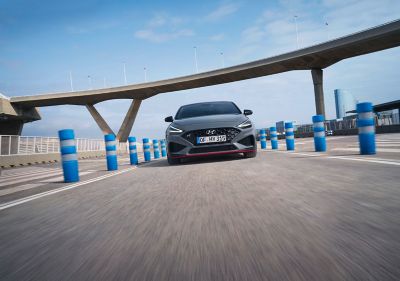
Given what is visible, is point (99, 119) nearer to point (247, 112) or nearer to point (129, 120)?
point (129, 120)

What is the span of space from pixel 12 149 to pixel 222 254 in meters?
20.8

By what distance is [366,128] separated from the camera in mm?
7094

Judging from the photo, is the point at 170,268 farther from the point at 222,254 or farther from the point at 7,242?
the point at 7,242

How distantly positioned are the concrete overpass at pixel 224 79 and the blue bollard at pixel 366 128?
133 feet

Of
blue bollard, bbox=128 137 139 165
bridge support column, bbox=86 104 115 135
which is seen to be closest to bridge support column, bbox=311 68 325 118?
bridge support column, bbox=86 104 115 135

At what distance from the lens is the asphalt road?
4.60ft

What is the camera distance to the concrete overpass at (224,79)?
45.3m

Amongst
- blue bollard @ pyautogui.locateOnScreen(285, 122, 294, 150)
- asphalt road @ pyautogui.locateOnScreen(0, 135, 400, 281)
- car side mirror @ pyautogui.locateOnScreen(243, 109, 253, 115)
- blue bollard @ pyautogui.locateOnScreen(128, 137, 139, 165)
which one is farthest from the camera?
blue bollard @ pyautogui.locateOnScreen(285, 122, 294, 150)

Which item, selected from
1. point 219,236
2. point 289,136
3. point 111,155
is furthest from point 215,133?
point 219,236

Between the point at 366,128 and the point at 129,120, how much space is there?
69358mm

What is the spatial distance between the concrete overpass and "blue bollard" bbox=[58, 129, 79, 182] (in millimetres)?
44485

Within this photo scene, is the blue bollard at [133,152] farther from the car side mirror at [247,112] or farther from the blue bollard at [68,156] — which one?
the blue bollard at [68,156]

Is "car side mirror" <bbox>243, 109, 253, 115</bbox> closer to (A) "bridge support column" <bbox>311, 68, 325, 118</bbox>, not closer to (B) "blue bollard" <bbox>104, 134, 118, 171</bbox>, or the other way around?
(B) "blue bollard" <bbox>104, 134, 118, 171</bbox>

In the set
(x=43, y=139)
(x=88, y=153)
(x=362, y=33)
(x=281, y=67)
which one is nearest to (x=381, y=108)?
(x=362, y=33)
